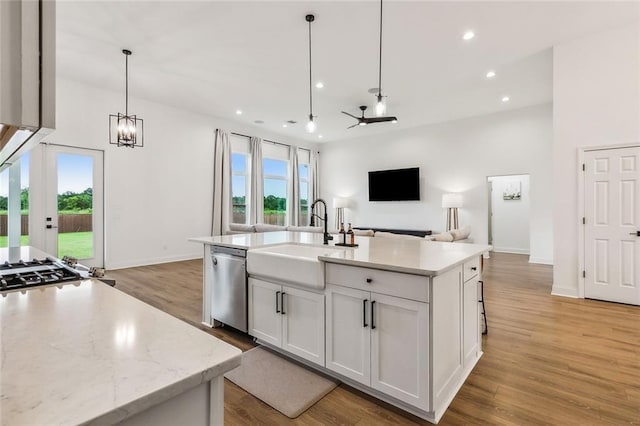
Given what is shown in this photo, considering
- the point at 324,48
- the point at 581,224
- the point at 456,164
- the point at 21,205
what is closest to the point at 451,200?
the point at 456,164

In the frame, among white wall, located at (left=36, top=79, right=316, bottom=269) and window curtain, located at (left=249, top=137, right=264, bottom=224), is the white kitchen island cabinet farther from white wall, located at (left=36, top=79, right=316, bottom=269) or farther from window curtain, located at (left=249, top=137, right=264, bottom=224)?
window curtain, located at (left=249, top=137, right=264, bottom=224)

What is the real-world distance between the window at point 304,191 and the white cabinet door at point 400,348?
8.15 metres

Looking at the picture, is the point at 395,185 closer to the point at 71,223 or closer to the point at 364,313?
the point at 364,313

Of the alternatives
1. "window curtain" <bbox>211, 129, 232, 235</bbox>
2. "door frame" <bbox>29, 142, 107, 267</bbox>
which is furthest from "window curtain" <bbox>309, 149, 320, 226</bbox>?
"door frame" <bbox>29, 142, 107, 267</bbox>

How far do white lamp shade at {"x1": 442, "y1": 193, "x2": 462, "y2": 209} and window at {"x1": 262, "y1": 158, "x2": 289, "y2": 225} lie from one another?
15.1ft

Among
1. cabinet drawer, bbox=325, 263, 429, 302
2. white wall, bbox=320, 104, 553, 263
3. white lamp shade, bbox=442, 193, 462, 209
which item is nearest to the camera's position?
cabinet drawer, bbox=325, 263, 429, 302

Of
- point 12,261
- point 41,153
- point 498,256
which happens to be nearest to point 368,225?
point 498,256

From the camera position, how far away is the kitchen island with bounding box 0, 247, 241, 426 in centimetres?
55

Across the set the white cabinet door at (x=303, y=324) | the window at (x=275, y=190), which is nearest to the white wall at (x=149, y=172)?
the window at (x=275, y=190)

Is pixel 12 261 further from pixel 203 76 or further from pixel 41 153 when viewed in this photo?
pixel 41 153

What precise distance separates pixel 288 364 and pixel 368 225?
723 centimetres

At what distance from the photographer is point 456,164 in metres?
7.88

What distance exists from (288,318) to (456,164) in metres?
6.95

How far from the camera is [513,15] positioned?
11.7ft
